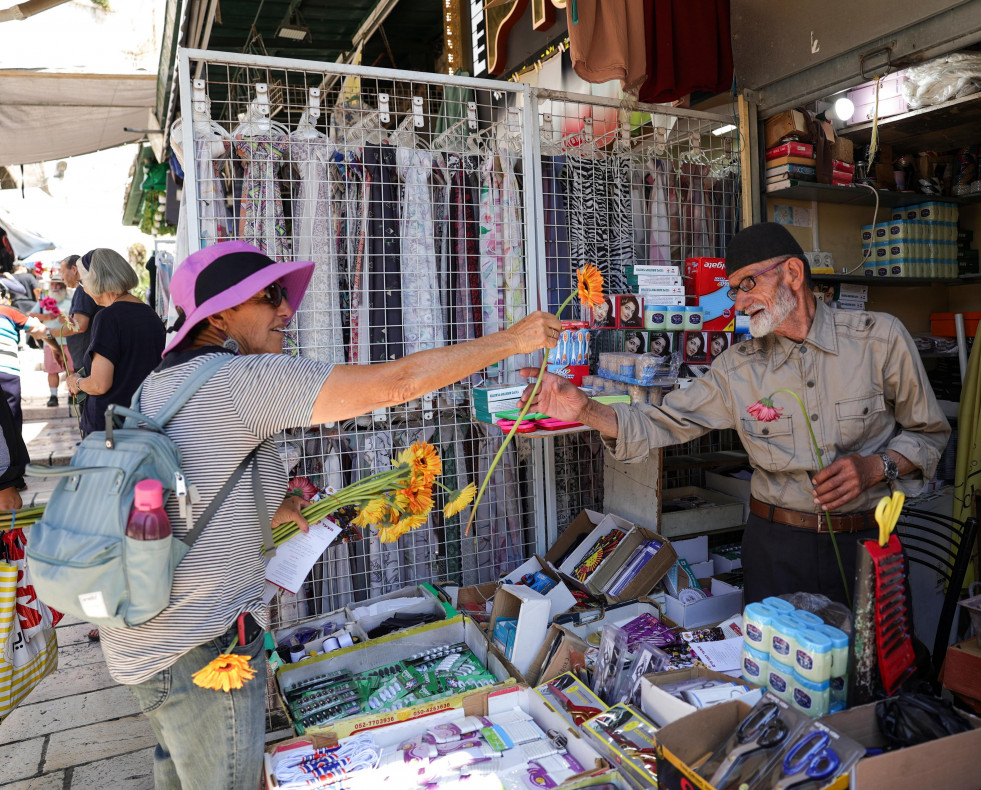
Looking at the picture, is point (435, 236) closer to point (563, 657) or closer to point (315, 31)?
point (563, 657)

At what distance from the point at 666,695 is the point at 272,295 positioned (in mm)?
1430

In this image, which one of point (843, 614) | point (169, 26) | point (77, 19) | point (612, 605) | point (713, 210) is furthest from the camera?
point (77, 19)

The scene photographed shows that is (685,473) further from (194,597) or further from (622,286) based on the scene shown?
(194,597)

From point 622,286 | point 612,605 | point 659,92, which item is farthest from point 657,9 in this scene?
point 612,605

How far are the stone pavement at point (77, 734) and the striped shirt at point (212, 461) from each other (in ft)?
5.46

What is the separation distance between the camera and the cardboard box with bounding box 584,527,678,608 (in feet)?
9.92

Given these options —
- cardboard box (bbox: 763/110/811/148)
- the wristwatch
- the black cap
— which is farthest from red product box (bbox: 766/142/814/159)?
the wristwatch

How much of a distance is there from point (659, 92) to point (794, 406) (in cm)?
197

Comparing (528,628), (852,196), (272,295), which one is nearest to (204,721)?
(272,295)

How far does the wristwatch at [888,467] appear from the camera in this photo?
2.18 meters

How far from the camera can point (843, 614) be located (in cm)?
165

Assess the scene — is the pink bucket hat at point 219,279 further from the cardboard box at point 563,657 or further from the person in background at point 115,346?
the person in background at point 115,346

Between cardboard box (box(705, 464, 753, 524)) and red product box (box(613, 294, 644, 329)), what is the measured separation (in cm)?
116

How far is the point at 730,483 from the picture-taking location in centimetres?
384
